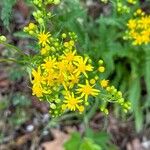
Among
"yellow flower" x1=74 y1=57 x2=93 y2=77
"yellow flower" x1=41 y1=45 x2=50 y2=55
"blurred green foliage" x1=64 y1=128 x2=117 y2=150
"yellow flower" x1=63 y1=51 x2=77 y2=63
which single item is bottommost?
"blurred green foliage" x1=64 y1=128 x2=117 y2=150

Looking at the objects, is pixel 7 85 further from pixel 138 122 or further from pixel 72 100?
pixel 72 100

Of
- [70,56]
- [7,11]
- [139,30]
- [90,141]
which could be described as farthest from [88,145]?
[7,11]

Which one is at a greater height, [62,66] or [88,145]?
[62,66]

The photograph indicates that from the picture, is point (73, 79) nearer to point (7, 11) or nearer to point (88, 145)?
point (7, 11)

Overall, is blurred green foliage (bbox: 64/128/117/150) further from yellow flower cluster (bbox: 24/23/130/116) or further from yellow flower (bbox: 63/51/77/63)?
yellow flower (bbox: 63/51/77/63)

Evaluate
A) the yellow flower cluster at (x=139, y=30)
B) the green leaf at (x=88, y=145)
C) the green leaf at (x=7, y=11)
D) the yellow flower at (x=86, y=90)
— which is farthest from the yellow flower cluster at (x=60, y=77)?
the green leaf at (x=88, y=145)

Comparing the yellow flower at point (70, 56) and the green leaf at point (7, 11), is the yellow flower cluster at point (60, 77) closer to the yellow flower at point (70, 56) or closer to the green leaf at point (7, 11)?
the yellow flower at point (70, 56)

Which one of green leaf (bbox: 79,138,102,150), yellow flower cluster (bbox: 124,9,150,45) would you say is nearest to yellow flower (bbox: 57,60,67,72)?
yellow flower cluster (bbox: 124,9,150,45)

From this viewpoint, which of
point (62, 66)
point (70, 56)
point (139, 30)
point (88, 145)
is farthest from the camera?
point (88, 145)

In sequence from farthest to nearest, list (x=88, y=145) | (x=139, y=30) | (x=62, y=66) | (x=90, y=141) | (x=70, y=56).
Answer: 1. (x=90, y=141)
2. (x=88, y=145)
3. (x=139, y=30)
4. (x=70, y=56)
5. (x=62, y=66)
